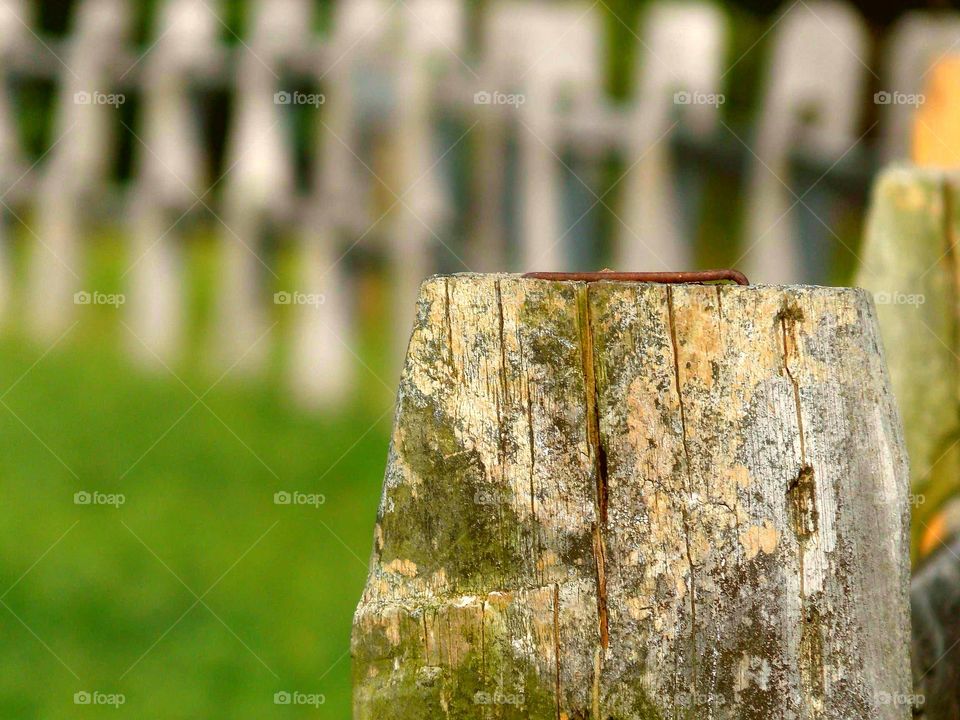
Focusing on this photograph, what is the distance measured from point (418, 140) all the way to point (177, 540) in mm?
2574

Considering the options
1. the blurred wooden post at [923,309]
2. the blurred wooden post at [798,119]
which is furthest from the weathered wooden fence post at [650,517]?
the blurred wooden post at [798,119]

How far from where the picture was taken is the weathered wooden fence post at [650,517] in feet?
4.35

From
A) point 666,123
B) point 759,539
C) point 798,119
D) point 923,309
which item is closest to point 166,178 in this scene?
point 666,123

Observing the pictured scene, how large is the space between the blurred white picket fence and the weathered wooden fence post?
372 centimetres

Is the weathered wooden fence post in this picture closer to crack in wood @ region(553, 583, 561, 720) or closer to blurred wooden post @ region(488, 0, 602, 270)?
crack in wood @ region(553, 583, 561, 720)

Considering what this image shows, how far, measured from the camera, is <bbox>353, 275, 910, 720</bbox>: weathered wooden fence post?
1327 mm

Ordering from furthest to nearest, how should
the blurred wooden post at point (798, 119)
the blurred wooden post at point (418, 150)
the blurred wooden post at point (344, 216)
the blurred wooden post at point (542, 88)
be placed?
1. the blurred wooden post at point (344, 216)
2. the blurred wooden post at point (418, 150)
3. the blurred wooden post at point (542, 88)
4. the blurred wooden post at point (798, 119)

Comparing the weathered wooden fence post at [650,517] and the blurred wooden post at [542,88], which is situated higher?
the blurred wooden post at [542,88]

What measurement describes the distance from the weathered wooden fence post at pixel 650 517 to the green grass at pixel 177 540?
2.50 m

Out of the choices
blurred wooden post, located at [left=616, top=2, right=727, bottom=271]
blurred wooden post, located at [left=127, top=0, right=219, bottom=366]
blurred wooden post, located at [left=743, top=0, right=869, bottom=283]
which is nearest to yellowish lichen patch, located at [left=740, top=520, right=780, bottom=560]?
blurred wooden post, located at [left=616, top=2, right=727, bottom=271]

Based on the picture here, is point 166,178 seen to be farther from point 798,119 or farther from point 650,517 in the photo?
point 650,517

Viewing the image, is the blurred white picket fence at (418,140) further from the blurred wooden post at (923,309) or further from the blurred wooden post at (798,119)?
the blurred wooden post at (923,309)

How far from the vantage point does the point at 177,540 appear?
4.52 meters

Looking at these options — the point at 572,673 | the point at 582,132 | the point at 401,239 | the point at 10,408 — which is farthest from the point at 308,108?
the point at 572,673
